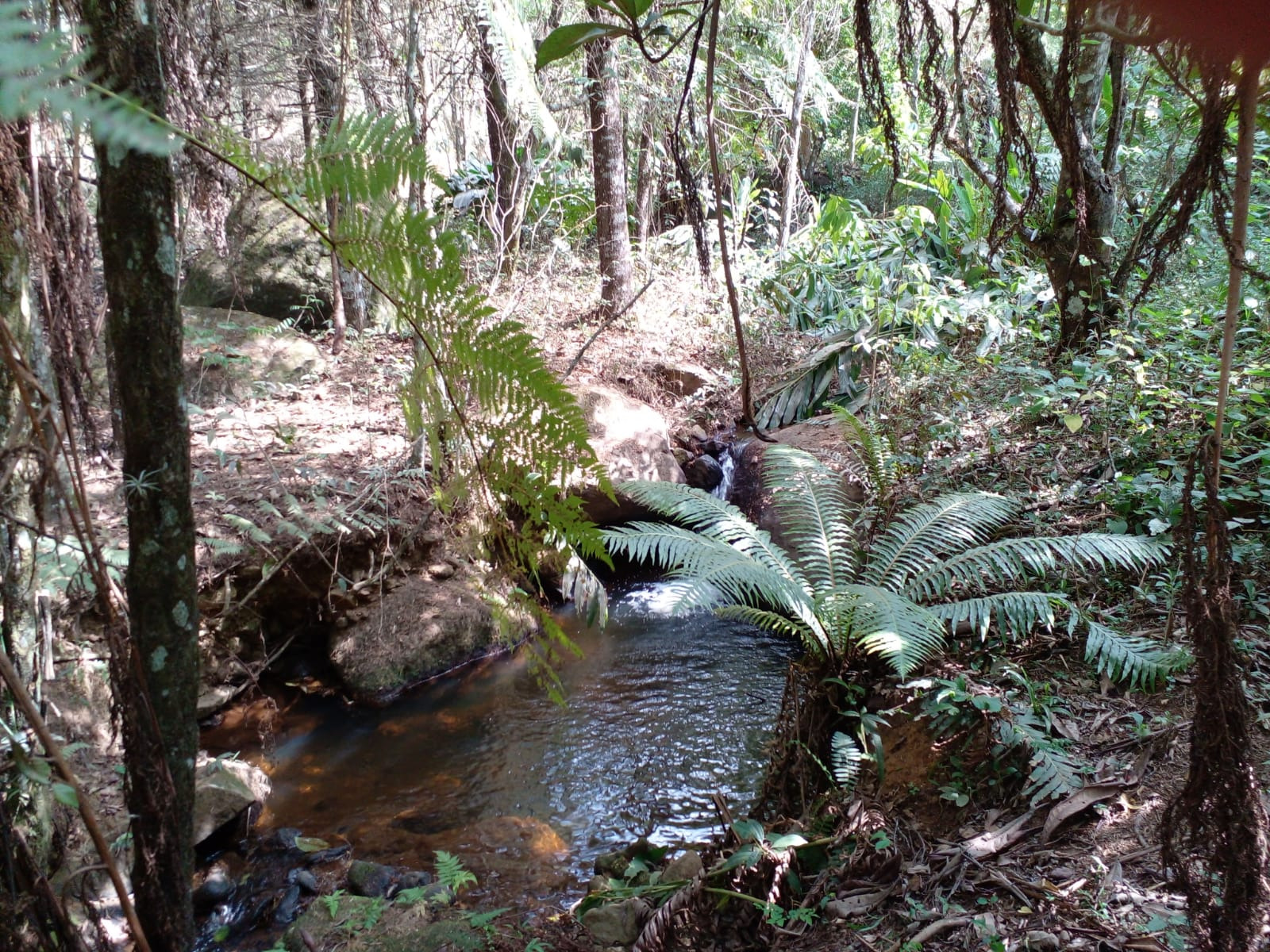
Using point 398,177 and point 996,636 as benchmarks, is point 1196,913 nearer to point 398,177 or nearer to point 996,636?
point 398,177

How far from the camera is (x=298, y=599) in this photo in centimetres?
447

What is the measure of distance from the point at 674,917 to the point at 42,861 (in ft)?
5.16

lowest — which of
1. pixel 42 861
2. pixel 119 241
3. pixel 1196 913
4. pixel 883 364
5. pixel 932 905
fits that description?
pixel 932 905

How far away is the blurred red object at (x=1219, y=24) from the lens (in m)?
0.65

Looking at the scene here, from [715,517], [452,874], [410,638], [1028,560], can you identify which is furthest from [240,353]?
[1028,560]

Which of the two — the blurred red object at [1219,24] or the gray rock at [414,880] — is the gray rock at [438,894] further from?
the blurred red object at [1219,24]

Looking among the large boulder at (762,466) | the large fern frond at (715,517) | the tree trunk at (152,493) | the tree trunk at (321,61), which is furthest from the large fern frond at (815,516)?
the tree trunk at (321,61)

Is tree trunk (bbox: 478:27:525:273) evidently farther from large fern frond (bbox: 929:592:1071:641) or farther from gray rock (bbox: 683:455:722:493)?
large fern frond (bbox: 929:592:1071:641)

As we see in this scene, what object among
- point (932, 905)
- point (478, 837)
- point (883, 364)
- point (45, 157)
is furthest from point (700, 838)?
point (883, 364)

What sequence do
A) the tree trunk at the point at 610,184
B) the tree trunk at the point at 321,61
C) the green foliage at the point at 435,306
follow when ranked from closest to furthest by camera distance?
1. the green foliage at the point at 435,306
2. the tree trunk at the point at 321,61
3. the tree trunk at the point at 610,184

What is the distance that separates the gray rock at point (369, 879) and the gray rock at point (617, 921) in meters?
0.96

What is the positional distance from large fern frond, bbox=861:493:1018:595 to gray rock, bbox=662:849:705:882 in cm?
152

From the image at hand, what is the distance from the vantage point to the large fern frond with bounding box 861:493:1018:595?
3.58 metres

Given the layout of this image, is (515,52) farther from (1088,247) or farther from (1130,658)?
(1130,658)
